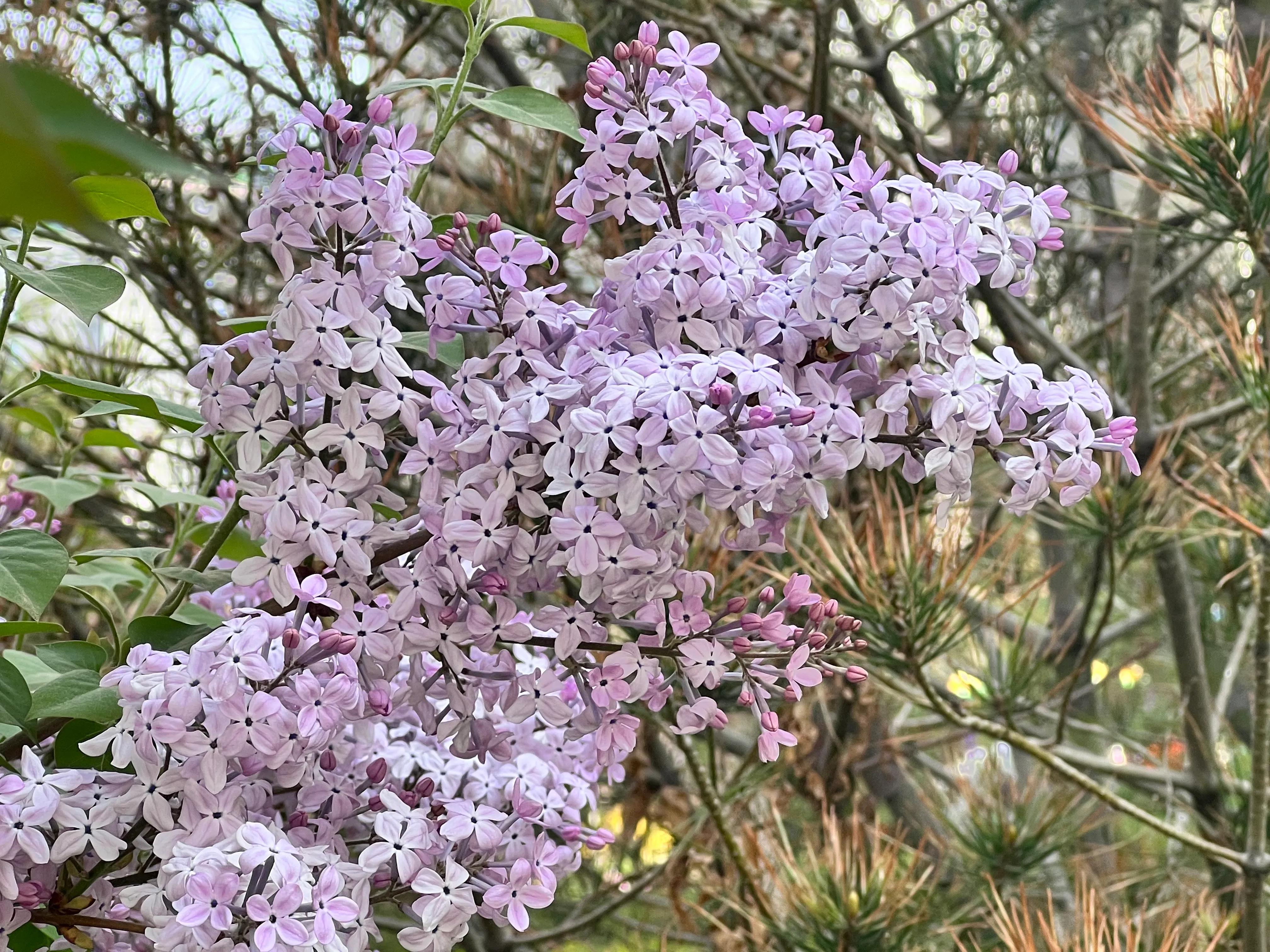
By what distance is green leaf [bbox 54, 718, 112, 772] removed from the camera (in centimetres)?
30

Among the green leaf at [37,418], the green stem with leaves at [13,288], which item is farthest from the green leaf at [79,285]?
the green leaf at [37,418]

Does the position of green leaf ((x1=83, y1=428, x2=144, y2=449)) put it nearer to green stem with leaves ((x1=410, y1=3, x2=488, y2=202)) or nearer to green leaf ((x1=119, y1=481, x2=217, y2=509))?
green leaf ((x1=119, y1=481, x2=217, y2=509))

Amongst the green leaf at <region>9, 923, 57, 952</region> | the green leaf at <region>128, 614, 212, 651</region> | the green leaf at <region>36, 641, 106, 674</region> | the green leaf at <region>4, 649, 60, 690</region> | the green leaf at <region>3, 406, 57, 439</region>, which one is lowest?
the green leaf at <region>9, 923, 57, 952</region>

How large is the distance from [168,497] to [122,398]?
13 cm

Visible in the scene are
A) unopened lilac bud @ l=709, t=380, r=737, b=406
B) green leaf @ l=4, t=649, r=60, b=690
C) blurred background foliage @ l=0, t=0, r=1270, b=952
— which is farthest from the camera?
blurred background foliage @ l=0, t=0, r=1270, b=952

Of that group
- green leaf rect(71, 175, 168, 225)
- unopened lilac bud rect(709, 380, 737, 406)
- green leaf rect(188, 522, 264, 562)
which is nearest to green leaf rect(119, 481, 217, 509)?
green leaf rect(188, 522, 264, 562)

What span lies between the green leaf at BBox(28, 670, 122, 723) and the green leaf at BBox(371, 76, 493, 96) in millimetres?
184

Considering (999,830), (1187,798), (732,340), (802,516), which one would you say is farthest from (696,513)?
(1187,798)

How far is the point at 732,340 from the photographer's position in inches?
10.9

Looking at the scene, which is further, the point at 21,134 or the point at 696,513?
the point at 696,513

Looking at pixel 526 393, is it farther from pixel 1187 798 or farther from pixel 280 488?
pixel 1187 798

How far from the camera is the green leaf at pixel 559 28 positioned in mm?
320

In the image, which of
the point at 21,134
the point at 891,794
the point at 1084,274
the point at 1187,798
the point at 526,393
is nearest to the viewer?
the point at 21,134

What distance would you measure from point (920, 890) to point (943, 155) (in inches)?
24.4
